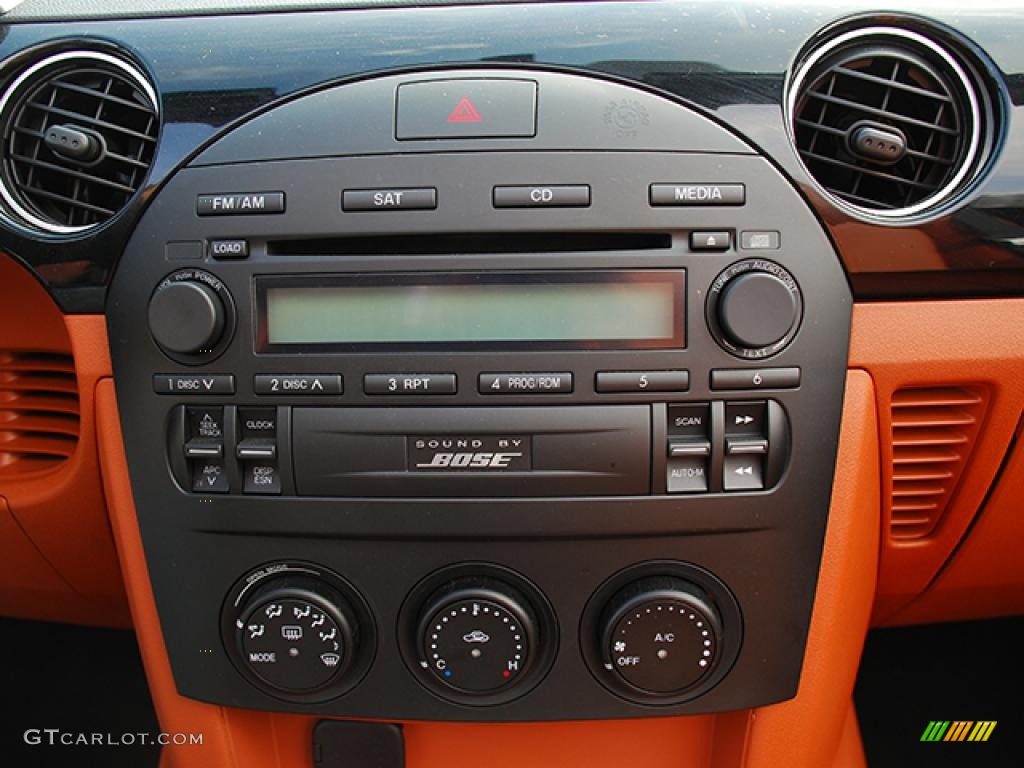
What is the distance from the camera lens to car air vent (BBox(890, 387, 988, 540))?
1076 mm

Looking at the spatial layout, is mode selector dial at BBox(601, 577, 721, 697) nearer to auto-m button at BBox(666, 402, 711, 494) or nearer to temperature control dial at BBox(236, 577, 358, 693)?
auto-m button at BBox(666, 402, 711, 494)

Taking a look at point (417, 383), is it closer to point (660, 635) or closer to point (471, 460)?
point (471, 460)

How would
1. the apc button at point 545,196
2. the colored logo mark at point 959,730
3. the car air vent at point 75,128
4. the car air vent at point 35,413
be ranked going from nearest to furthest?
the apc button at point 545,196, the car air vent at point 75,128, the car air vent at point 35,413, the colored logo mark at point 959,730

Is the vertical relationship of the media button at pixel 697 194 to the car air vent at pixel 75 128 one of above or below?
below

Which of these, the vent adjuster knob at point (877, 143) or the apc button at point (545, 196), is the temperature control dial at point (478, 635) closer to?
the apc button at point (545, 196)

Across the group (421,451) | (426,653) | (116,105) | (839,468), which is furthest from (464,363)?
(116,105)

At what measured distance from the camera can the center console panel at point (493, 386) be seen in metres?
0.95

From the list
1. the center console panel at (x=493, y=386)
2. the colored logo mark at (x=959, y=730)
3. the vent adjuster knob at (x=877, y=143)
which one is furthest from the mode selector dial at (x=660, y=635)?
the colored logo mark at (x=959, y=730)

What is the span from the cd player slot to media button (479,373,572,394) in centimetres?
16

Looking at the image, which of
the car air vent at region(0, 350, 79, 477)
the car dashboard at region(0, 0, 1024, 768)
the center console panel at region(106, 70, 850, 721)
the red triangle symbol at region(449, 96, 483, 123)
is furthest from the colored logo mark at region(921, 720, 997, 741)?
the car air vent at region(0, 350, 79, 477)

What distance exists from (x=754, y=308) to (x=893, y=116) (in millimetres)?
334

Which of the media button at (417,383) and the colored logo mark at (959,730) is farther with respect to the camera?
the colored logo mark at (959,730)

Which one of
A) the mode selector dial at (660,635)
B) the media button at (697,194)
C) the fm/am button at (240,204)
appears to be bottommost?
the mode selector dial at (660,635)

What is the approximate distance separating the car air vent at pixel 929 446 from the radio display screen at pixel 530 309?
39cm
